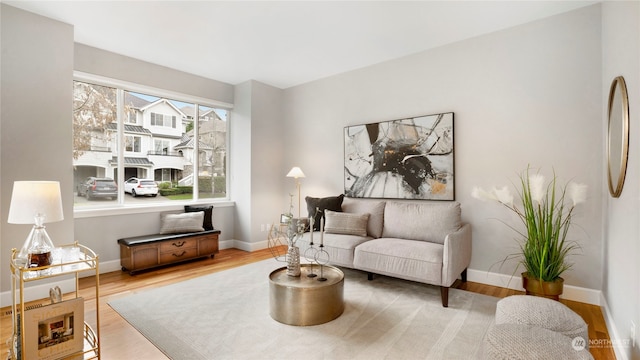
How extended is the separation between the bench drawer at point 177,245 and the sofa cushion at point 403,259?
239cm

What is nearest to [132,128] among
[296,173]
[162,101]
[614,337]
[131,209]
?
[162,101]

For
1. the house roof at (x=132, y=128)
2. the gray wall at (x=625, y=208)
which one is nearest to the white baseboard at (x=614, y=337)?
the gray wall at (x=625, y=208)

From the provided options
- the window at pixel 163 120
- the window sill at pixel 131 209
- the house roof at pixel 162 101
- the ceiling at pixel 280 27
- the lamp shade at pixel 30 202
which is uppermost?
the ceiling at pixel 280 27

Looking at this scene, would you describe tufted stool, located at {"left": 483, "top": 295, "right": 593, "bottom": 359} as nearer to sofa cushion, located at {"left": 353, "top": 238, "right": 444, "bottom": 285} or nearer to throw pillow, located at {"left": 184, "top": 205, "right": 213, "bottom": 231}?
sofa cushion, located at {"left": 353, "top": 238, "right": 444, "bottom": 285}

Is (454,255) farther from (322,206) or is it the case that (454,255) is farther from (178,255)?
(178,255)

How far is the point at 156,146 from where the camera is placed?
14.9 ft

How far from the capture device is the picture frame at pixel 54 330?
1.75 meters

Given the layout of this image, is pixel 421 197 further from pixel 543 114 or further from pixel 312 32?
pixel 312 32

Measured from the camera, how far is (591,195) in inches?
114

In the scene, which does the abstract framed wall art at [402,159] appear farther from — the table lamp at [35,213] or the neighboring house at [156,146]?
the table lamp at [35,213]

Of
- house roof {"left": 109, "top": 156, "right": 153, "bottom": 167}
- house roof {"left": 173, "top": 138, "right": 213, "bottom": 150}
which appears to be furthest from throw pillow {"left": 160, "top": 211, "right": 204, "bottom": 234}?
house roof {"left": 173, "top": 138, "right": 213, "bottom": 150}

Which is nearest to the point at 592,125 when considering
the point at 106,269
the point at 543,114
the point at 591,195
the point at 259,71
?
the point at 543,114

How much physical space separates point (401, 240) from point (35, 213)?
3101 millimetres

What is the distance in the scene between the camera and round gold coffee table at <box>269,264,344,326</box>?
2.45 meters
